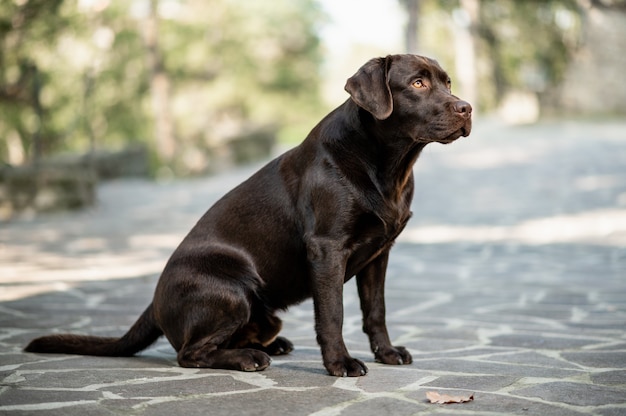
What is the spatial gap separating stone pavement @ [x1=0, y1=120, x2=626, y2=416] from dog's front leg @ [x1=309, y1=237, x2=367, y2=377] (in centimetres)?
9

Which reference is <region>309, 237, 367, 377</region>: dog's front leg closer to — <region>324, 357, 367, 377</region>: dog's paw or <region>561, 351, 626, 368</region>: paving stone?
<region>324, 357, 367, 377</region>: dog's paw

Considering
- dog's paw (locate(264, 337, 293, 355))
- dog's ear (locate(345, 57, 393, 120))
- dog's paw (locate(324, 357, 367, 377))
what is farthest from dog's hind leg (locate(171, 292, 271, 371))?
dog's ear (locate(345, 57, 393, 120))

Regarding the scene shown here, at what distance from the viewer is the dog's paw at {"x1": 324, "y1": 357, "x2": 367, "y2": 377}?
3.66m

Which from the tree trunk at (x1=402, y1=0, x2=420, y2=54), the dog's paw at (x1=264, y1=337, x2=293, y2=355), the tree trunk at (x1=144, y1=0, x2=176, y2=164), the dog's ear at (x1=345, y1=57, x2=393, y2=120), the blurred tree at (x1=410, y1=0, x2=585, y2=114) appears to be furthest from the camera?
the blurred tree at (x1=410, y1=0, x2=585, y2=114)

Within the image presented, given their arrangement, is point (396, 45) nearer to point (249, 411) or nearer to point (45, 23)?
point (45, 23)

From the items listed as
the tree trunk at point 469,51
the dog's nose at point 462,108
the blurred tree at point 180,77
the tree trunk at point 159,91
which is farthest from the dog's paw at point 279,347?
the tree trunk at point 469,51

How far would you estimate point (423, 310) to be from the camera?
6.26 m

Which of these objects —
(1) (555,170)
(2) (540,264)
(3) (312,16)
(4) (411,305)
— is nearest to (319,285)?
(4) (411,305)

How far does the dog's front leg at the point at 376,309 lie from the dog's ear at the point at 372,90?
2.62 ft

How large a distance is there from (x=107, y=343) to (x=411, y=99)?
1.97 m

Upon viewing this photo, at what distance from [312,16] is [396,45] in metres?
33.1

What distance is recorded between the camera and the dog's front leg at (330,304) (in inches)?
144

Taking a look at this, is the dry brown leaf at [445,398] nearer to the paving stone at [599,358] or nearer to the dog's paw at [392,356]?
the dog's paw at [392,356]

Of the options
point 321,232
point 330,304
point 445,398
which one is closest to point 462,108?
point 321,232
